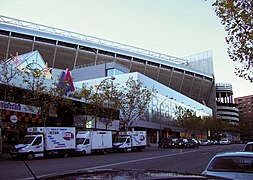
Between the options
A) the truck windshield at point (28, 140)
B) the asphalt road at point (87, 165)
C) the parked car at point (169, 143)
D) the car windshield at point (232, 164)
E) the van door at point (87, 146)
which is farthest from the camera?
the parked car at point (169, 143)

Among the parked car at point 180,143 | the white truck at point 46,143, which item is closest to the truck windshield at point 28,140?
the white truck at point 46,143

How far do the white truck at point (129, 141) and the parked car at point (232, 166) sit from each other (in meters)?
28.0

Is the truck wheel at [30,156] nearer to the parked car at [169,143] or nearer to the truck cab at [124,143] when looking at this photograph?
the truck cab at [124,143]

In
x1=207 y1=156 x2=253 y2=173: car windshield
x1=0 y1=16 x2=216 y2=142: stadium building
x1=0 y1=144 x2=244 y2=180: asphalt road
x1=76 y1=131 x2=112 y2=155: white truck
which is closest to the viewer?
x1=207 y1=156 x2=253 y2=173: car windshield

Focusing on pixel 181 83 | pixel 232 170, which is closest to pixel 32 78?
pixel 232 170

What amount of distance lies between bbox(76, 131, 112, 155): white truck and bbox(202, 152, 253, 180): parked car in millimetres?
21913

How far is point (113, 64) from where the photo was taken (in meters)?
67.3

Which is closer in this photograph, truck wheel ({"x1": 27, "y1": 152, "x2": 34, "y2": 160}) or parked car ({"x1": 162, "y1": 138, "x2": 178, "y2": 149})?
truck wheel ({"x1": 27, "y1": 152, "x2": 34, "y2": 160})

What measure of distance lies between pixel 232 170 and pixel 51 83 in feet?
94.4

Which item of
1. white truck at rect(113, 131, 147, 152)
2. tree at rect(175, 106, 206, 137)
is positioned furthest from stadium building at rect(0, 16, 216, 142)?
white truck at rect(113, 131, 147, 152)

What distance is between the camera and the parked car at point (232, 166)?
6994mm

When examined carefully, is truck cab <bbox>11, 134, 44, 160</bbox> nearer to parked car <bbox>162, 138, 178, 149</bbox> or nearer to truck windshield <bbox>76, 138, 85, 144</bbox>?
truck windshield <bbox>76, 138, 85, 144</bbox>

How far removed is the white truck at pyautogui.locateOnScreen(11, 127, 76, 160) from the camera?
23.2 m

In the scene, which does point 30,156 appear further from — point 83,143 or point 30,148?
point 83,143
